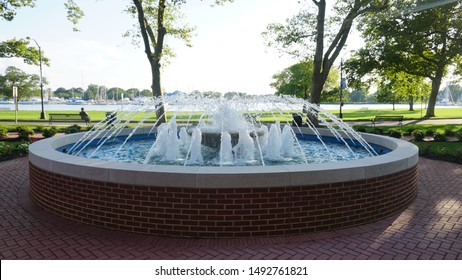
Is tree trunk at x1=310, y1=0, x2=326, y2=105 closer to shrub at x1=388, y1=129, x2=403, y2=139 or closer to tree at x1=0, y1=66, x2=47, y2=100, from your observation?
shrub at x1=388, y1=129, x2=403, y2=139

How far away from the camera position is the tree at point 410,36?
2730 centimetres

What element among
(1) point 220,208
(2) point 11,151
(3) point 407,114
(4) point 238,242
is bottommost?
(4) point 238,242

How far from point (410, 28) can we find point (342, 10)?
796 cm

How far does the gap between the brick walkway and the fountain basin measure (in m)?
0.17

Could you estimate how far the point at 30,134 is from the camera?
53.7 ft

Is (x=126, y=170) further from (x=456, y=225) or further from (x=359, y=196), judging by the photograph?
(x=456, y=225)

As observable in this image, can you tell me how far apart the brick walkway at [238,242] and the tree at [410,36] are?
916 inches

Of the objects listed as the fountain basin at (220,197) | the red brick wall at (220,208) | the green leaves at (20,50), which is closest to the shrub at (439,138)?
the fountain basin at (220,197)

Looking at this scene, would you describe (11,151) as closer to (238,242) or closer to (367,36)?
(238,242)

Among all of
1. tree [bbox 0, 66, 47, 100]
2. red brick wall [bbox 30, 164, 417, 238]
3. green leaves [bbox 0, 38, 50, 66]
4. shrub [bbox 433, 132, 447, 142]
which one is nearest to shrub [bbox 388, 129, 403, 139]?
shrub [bbox 433, 132, 447, 142]

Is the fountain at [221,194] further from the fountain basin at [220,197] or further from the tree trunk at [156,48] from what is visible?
the tree trunk at [156,48]

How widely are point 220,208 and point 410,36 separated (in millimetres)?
28601

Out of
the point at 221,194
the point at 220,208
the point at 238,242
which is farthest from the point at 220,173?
the point at 238,242

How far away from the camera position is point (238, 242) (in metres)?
4.81
